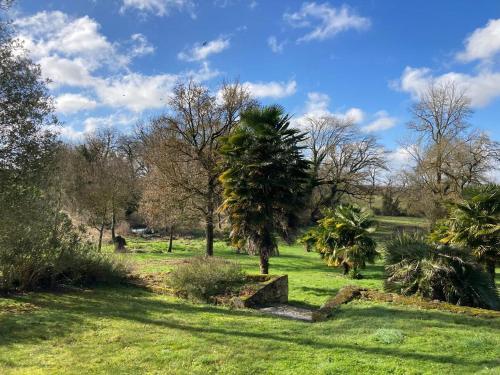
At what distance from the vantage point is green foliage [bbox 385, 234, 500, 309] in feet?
36.8

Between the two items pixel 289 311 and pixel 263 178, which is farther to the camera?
pixel 263 178

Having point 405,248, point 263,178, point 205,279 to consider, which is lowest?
point 205,279

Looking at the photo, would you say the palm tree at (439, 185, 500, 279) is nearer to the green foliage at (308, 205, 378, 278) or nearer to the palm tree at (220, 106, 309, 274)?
the green foliage at (308, 205, 378, 278)

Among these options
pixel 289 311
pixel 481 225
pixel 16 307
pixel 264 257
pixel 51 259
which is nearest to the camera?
pixel 16 307

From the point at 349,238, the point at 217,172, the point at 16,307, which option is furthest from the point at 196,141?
the point at 16,307

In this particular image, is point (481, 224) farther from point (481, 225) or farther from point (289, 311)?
point (289, 311)

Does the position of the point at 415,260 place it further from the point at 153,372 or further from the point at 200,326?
the point at 153,372

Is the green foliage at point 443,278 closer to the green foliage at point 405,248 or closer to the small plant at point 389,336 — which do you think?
the green foliage at point 405,248

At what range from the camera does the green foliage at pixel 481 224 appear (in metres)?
16.5

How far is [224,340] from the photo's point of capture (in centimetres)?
740

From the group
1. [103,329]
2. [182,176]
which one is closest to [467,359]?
[103,329]

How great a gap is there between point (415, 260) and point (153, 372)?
8.53 meters

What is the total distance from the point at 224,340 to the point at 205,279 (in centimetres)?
465

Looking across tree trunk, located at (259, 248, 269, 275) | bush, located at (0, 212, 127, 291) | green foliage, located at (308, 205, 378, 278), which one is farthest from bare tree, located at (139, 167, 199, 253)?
bush, located at (0, 212, 127, 291)
